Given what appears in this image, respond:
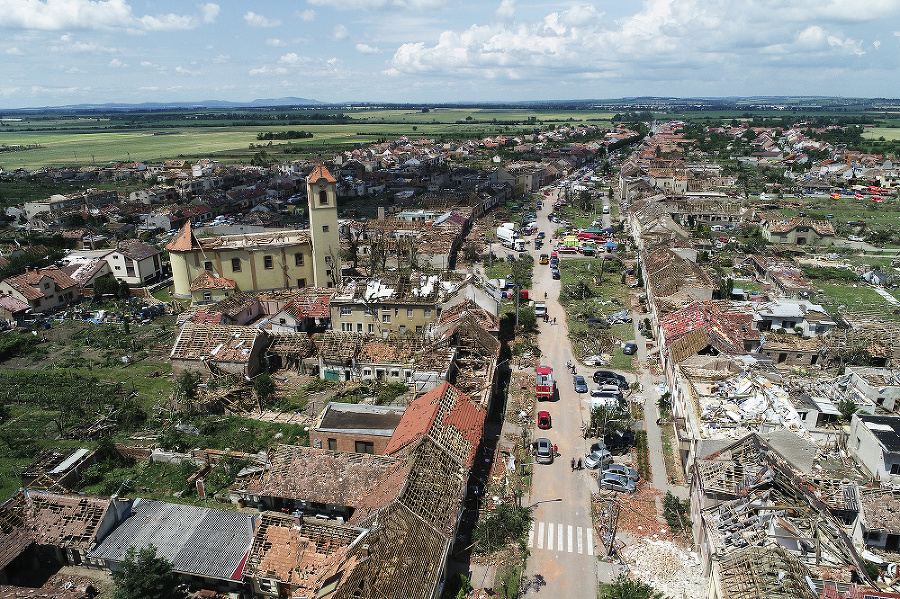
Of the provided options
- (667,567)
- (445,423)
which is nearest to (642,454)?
(667,567)

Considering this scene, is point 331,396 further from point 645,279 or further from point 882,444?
point 645,279

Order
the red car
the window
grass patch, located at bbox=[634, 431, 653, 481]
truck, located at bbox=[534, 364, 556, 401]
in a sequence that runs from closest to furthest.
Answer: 1. grass patch, located at bbox=[634, 431, 653, 481]
2. the window
3. the red car
4. truck, located at bbox=[534, 364, 556, 401]

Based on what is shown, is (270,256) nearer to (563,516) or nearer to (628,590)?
(563,516)

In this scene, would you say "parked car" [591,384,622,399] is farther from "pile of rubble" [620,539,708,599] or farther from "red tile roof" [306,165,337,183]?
"red tile roof" [306,165,337,183]

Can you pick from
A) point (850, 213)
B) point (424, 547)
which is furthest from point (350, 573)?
point (850, 213)

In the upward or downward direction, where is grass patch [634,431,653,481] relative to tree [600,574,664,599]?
downward

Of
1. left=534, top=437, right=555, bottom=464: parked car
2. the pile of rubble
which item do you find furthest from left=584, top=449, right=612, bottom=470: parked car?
the pile of rubble

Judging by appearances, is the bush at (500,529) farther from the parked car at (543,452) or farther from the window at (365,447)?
the window at (365,447)

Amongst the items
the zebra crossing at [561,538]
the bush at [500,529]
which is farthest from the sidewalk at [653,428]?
the bush at [500,529]
